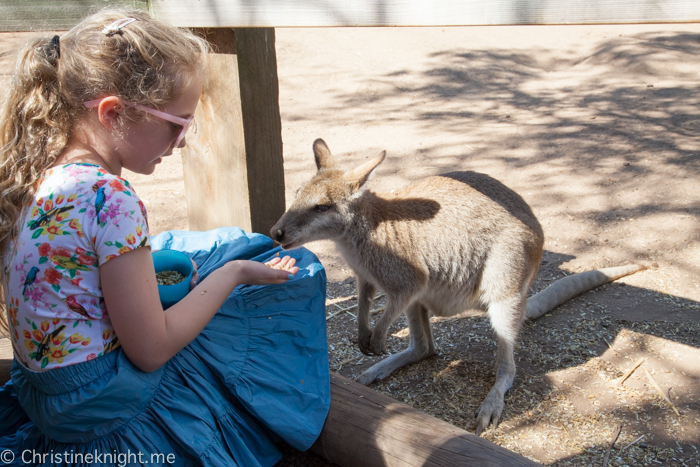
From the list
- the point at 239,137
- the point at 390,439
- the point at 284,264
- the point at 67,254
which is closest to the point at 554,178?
the point at 239,137

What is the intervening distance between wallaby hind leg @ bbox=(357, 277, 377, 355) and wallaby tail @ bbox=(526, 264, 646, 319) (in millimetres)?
872

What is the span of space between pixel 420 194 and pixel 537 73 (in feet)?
19.4

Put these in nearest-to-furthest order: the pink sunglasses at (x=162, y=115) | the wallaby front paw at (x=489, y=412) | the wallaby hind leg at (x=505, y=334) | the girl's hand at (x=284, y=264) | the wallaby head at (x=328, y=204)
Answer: the pink sunglasses at (x=162, y=115) → the girl's hand at (x=284, y=264) → the wallaby front paw at (x=489, y=412) → the wallaby hind leg at (x=505, y=334) → the wallaby head at (x=328, y=204)

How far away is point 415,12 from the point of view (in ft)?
5.82

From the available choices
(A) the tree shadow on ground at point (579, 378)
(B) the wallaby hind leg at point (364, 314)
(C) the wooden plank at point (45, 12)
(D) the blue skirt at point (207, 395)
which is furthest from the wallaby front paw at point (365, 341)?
(C) the wooden plank at point (45, 12)

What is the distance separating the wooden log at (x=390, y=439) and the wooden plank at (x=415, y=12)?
1201 millimetres

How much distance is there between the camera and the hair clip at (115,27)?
143 centimetres

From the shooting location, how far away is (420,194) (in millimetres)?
2877

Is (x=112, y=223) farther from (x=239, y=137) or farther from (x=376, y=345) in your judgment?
(x=376, y=345)

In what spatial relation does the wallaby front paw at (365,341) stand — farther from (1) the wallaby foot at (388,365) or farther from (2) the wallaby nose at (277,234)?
(2) the wallaby nose at (277,234)

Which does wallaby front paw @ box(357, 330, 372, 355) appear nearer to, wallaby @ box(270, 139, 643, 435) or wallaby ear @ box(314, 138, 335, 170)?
wallaby @ box(270, 139, 643, 435)

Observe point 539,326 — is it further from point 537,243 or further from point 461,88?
point 461,88

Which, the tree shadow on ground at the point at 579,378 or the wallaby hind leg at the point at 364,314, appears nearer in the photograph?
the tree shadow on ground at the point at 579,378

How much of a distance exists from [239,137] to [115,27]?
0.85 metres
